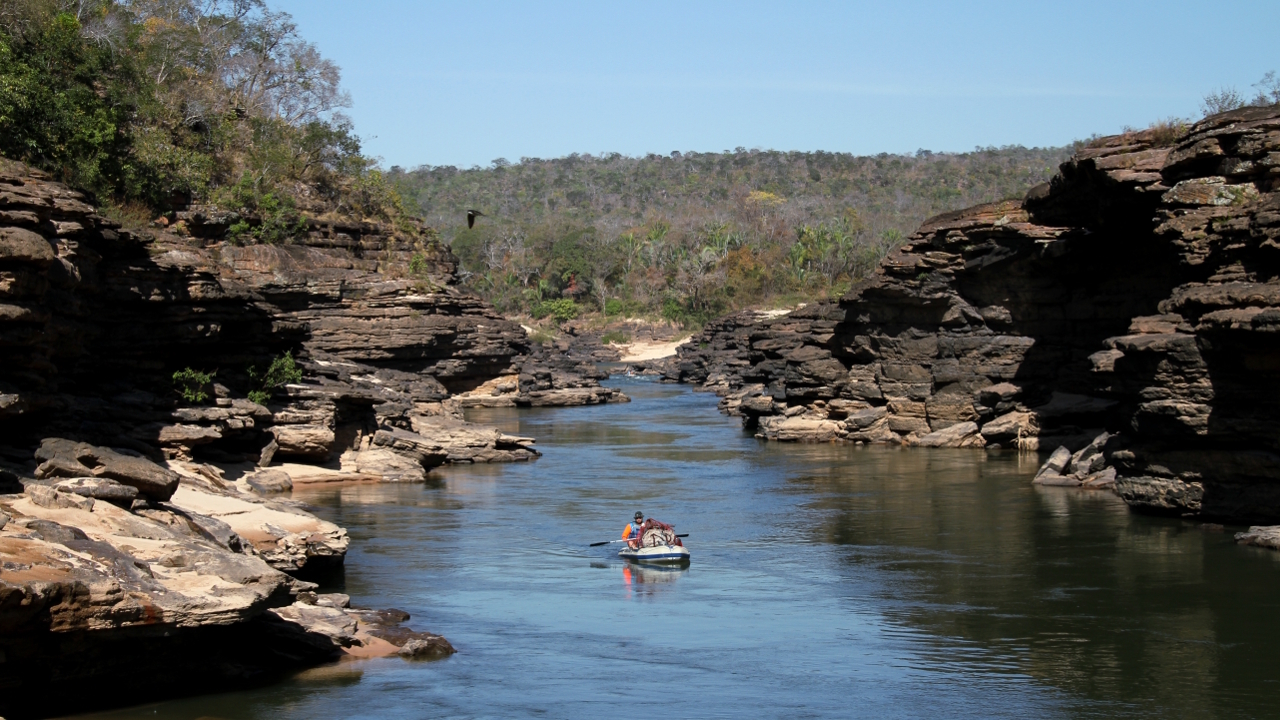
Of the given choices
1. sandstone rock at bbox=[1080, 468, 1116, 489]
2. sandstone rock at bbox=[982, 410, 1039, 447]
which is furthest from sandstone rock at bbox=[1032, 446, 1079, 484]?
sandstone rock at bbox=[982, 410, 1039, 447]

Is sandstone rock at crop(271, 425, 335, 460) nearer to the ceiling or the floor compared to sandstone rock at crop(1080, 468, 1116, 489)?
nearer to the ceiling

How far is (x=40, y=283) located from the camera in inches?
637

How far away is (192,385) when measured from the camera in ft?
86.3

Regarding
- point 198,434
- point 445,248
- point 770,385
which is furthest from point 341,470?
point 445,248

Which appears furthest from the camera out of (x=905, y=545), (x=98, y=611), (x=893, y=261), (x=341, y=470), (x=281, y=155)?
(x=281, y=155)

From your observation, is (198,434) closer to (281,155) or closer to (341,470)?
(341,470)

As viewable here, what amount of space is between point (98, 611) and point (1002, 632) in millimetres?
11184

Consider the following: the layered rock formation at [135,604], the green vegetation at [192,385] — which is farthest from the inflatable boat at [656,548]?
the green vegetation at [192,385]

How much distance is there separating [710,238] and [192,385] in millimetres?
89716

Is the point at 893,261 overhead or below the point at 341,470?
overhead

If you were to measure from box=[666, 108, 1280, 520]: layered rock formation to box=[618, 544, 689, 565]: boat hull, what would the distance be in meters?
9.09

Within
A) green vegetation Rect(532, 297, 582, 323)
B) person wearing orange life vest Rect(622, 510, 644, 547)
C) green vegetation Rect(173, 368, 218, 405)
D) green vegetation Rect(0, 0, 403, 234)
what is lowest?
person wearing orange life vest Rect(622, 510, 644, 547)

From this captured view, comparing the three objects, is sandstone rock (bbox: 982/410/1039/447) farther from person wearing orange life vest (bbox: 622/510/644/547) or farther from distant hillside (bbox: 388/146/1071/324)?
distant hillside (bbox: 388/146/1071/324)

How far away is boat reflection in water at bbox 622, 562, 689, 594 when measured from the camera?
1947cm
